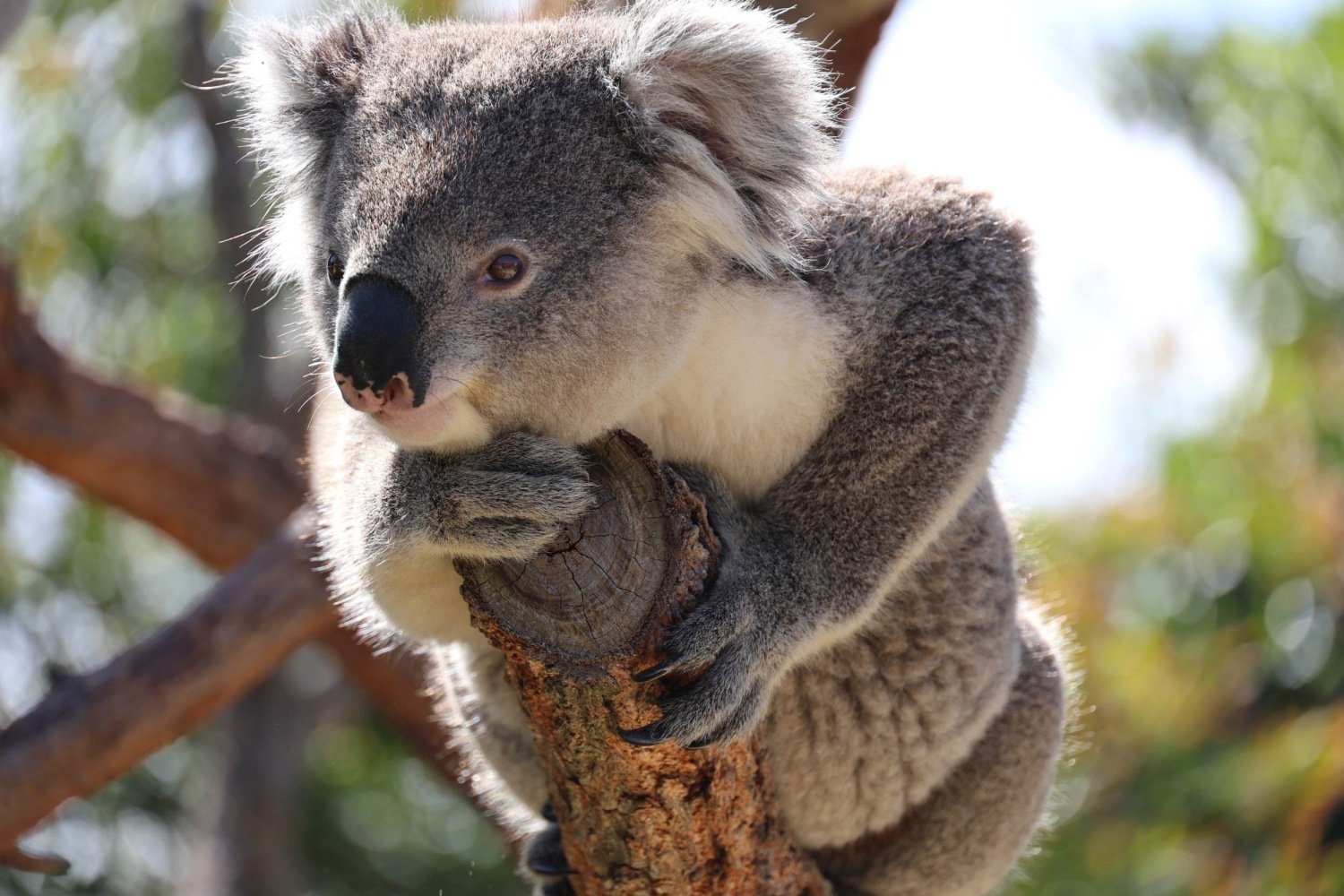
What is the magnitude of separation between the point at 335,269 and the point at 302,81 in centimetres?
55

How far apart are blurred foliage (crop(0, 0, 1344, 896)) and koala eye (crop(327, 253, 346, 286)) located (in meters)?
3.30

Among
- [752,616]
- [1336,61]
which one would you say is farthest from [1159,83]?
[752,616]

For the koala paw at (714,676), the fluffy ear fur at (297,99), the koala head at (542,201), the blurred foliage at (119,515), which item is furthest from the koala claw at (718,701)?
the blurred foliage at (119,515)

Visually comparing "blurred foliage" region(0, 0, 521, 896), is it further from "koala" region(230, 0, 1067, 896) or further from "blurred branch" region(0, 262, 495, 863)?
"koala" region(230, 0, 1067, 896)

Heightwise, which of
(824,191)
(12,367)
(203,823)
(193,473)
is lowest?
(203,823)

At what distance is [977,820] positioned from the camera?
3412mm

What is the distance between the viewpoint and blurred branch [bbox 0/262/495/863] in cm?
464

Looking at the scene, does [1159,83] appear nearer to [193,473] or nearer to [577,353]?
[193,473]

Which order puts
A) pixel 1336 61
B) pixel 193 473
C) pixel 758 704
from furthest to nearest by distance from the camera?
pixel 1336 61 < pixel 193 473 < pixel 758 704

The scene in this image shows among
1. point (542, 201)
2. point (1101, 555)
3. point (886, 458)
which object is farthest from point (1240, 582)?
point (542, 201)

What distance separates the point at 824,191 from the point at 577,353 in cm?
64

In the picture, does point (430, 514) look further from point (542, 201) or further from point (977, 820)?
point (977, 820)

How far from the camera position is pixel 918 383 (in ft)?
9.20

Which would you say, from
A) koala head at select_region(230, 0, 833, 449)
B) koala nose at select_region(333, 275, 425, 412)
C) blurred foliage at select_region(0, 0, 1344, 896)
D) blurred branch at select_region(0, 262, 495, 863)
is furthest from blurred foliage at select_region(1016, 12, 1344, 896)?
koala nose at select_region(333, 275, 425, 412)
